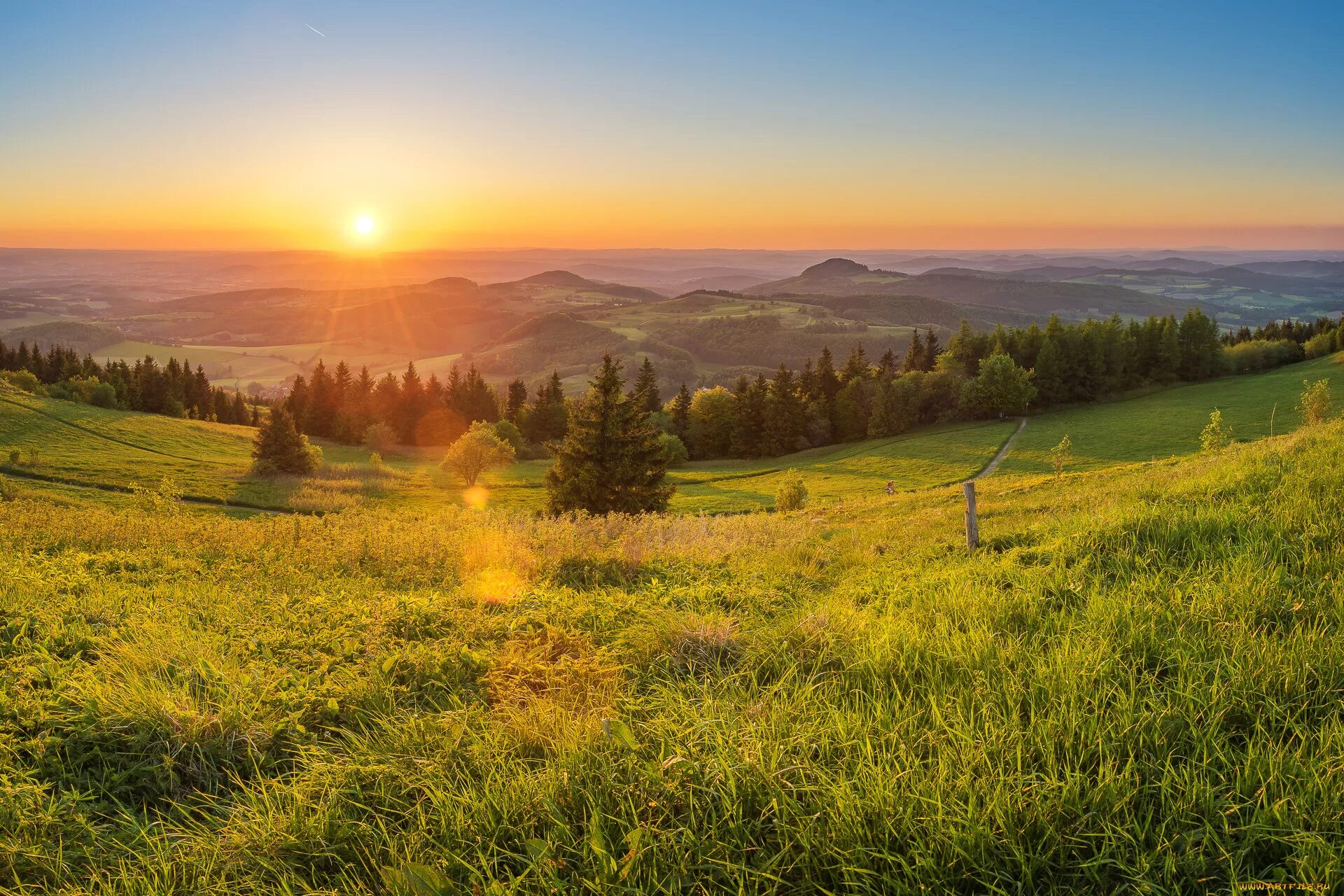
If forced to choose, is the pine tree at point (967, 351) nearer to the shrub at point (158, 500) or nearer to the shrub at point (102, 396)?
the shrub at point (158, 500)

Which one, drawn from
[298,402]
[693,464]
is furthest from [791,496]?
[298,402]

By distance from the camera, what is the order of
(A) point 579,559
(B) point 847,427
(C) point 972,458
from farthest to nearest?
(B) point 847,427
(C) point 972,458
(A) point 579,559

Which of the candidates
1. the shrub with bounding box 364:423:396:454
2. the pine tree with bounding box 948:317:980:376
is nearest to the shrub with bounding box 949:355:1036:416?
the pine tree with bounding box 948:317:980:376

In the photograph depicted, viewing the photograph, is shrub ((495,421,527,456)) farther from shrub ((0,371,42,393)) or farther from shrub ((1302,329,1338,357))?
shrub ((1302,329,1338,357))

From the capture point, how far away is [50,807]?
9.77 ft

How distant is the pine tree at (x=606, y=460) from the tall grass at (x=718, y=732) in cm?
2409

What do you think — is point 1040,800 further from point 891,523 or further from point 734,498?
point 734,498

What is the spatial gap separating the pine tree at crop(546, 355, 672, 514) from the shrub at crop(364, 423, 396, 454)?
167 ft

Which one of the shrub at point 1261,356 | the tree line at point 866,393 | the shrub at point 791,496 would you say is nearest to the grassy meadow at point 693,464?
the tree line at point 866,393

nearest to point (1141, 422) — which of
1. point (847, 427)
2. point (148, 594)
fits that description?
point (847, 427)

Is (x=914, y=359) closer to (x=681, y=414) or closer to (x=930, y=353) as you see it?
(x=930, y=353)

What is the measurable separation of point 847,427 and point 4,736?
82.2 meters

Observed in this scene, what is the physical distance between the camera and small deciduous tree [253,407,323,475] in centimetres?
4962

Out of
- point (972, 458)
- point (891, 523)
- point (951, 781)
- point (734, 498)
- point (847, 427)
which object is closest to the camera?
point (951, 781)
